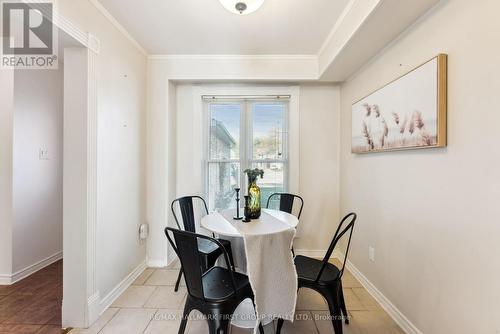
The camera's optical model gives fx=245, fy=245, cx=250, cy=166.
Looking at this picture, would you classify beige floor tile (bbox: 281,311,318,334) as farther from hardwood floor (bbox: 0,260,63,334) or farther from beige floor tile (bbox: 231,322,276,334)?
hardwood floor (bbox: 0,260,63,334)

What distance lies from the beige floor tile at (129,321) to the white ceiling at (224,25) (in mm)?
2533

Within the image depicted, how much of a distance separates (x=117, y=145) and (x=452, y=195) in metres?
2.59

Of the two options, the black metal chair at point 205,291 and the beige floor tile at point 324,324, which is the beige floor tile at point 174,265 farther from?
the beige floor tile at point 324,324

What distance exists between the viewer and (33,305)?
210 cm

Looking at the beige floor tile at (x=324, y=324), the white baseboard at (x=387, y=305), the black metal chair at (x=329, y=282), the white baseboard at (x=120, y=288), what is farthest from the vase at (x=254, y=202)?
the white baseboard at (x=120, y=288)

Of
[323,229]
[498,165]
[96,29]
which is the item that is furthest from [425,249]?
[96,29]

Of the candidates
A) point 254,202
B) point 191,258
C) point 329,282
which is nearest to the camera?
point 191,258

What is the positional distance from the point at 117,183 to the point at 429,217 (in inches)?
99.1

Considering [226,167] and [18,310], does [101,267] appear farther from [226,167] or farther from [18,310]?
[226,167]

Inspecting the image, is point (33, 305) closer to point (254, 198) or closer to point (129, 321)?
point (129, 321)

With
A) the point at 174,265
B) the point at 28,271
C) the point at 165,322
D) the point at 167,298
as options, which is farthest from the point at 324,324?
the point at 28,271

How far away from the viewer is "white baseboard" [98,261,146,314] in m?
2.05

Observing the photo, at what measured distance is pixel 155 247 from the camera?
2.93 meters

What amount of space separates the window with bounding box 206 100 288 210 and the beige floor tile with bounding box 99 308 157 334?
1461mm
